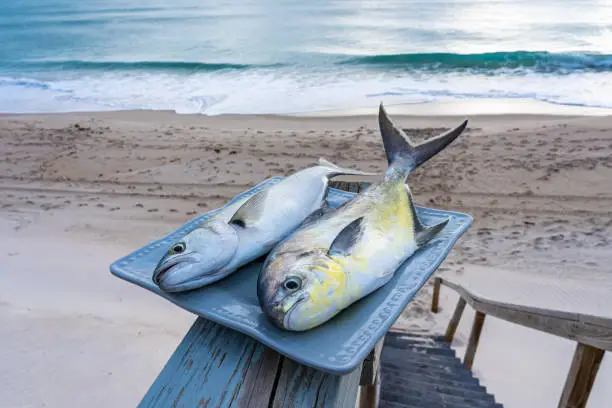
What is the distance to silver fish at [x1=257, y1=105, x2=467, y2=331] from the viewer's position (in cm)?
127

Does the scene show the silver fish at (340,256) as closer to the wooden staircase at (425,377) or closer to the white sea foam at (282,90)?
the wooden staircase at (425,377)

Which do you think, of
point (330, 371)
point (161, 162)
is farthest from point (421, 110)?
point (330, 371)

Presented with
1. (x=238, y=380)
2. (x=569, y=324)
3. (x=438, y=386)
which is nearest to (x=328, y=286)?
(x=238, y=380)

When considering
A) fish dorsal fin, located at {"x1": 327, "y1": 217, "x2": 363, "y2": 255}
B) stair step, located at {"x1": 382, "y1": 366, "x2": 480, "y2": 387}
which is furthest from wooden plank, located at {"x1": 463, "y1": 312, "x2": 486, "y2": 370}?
fish dorsal fin, located at {"x1": 327, "y1": 217, "x2": 363, "y2": 255}

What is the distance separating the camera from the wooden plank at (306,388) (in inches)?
45.9

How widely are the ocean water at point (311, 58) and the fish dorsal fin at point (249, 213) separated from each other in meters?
9.32

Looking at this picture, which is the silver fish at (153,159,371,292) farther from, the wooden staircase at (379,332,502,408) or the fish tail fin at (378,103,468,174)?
the wooden staircase at (379,332,502,408)

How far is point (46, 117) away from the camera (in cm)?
1106

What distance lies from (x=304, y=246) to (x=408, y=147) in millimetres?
994

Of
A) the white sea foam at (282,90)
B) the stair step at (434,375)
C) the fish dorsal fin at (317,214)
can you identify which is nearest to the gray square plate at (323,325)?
the fish dorsal fin at (317,214)

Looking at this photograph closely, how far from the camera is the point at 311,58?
16672mm

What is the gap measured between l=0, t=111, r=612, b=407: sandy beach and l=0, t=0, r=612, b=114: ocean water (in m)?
2.24

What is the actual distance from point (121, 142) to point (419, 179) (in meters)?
5.41

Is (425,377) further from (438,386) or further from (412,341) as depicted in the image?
(412,341)
